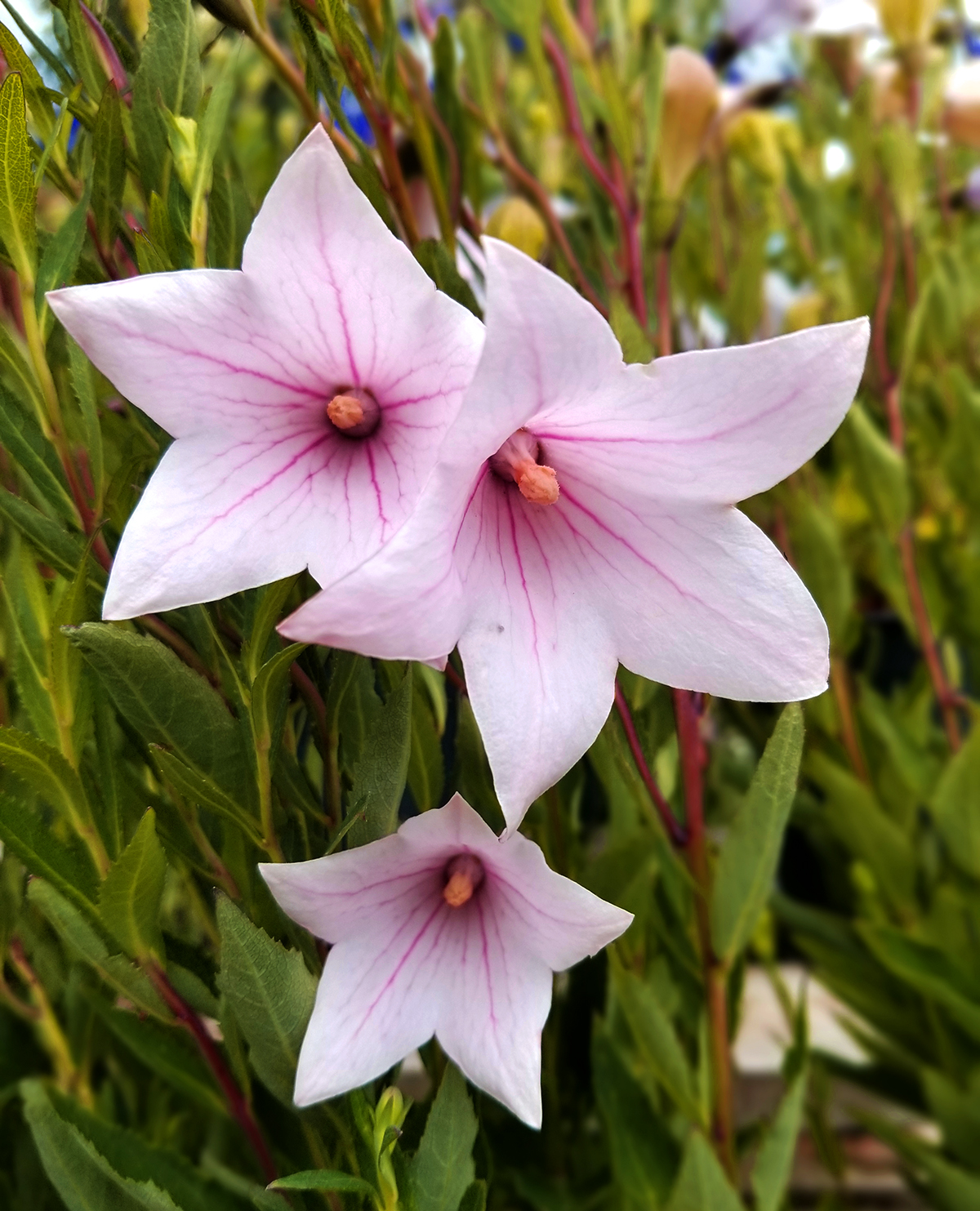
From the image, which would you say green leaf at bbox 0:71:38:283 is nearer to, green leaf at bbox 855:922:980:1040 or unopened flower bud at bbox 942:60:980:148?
green leaf at bbox 855:922:980:1040

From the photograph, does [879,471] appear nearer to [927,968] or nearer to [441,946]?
[927,968]

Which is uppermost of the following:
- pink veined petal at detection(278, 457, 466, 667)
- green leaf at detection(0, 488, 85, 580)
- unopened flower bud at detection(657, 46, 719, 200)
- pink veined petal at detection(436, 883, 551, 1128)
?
unopened flower bud at detection(657, 46, 719, 200)

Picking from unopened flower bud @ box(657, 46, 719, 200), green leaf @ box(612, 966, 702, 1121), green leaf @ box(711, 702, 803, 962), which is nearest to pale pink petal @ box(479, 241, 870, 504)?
green leaf @ box(711, 702, 803, 962)

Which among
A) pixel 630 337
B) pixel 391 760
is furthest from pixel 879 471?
pixel 391 760

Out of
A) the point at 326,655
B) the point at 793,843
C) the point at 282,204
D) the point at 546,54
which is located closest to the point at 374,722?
the point at 326,655

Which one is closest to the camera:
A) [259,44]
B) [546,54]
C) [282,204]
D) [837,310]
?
[282,204]

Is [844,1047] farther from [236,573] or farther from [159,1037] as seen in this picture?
[236,573]

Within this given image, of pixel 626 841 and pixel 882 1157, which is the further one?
pixel 882 1157

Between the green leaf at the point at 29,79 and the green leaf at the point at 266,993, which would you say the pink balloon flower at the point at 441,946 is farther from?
→ the green leaf at the point at 29,79
